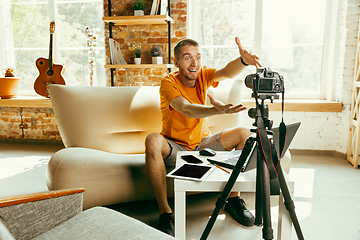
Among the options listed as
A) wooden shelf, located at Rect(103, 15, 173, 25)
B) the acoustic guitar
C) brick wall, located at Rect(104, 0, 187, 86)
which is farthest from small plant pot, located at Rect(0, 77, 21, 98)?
wooden shelf, located at Rect(103, 15, 173, 25)

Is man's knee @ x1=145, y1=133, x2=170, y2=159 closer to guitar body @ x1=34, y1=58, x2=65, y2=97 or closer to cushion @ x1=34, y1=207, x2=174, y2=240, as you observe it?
cushion @ x1=34, y1=207, x2=174, y2=240

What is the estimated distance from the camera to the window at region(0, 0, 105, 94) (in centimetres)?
367

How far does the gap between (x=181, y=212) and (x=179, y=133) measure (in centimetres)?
67

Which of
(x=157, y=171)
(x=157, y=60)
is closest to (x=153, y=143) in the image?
(x=157, y=171)

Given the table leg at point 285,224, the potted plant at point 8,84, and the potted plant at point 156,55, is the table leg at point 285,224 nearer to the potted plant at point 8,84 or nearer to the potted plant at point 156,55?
the potted plant at point 156,55

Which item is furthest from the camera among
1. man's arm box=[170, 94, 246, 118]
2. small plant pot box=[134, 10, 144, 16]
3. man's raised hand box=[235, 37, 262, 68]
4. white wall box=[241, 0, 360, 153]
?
small plant pot box=[134, 10, 144, 16]

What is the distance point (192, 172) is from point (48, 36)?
342 cm

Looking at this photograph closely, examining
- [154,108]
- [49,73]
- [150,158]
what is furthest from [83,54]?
[150,158]

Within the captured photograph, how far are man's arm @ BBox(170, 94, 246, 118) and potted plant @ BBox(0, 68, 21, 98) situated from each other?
2.80 meters

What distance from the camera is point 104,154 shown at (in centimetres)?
179

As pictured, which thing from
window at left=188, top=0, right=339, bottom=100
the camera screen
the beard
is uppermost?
window at left=188, top=0, right=339, bottom=100

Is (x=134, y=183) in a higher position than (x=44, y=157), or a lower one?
higher

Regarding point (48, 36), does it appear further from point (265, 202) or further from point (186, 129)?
point (265, 202)

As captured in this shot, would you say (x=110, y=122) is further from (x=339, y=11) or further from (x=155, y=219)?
A: (x=339, y=11)
